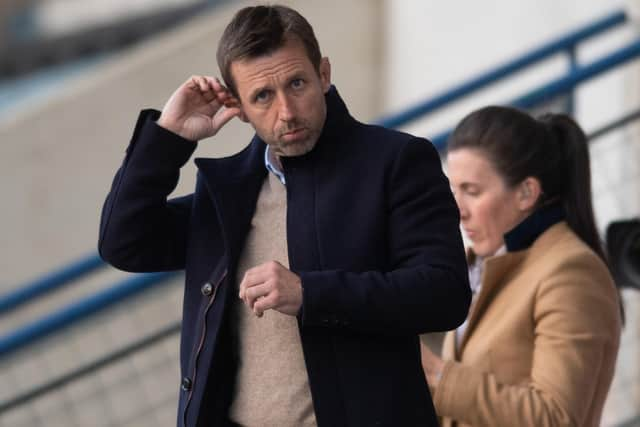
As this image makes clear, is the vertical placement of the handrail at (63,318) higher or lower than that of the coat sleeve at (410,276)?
lower

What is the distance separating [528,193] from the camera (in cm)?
254

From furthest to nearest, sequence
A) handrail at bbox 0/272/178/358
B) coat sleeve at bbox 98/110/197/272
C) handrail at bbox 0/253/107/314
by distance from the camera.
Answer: handrail at bbox 0/253/107/314, handrail at bbox 0/272/178/358, coat sleeve at bbox 98/110/197/272

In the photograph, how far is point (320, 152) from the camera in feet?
6.13

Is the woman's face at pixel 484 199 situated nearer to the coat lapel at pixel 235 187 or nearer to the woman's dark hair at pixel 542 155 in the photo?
the woman's dark hair at pixel 542 155

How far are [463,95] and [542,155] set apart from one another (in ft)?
5.50

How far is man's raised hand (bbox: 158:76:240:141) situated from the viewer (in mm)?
1919

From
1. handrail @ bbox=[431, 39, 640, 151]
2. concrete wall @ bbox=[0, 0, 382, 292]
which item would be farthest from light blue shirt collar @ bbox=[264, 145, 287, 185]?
concrete wall @ bbox=[0, 0, 382, 292]

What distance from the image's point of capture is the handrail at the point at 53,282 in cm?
402

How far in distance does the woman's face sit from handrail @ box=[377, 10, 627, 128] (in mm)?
1388

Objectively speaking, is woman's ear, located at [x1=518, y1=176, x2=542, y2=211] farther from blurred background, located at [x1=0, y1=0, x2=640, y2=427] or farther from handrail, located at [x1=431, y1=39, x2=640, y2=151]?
blurred background, located at [x1=0, y1=0, x2=640, y2=427]

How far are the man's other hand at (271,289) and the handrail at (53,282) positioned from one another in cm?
235

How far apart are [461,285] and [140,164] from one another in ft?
1.67

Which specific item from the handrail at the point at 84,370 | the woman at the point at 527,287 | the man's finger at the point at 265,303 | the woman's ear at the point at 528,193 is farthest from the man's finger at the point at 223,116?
the handrail at the point at 84,370

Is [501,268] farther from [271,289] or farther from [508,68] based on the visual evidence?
[508,68]
